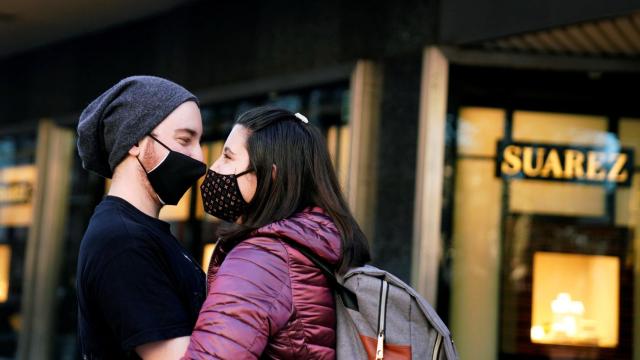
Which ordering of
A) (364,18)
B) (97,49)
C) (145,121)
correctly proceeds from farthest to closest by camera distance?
(97,49) → (364,18) → (145,121)

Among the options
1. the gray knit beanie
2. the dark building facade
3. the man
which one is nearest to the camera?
the man

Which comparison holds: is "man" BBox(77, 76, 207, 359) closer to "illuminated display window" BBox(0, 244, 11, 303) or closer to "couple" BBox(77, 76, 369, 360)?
"couple" BBox(77, 76, 369, 360)

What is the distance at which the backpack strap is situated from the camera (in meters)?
2.41

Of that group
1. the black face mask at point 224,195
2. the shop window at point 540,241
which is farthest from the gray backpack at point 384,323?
the shop window at point 540,241

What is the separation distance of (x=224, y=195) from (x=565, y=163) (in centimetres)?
487

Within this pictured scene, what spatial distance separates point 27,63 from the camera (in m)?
11.5

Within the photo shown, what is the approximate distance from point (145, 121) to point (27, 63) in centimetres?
933

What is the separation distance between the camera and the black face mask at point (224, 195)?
8.65 feet

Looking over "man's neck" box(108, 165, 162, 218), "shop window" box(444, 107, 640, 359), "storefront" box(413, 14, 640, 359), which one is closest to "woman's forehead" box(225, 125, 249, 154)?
"man's neck" box(108, 165, 162, 218)

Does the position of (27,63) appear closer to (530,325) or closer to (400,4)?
(400,4)

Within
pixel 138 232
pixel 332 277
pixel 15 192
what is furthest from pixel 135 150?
pixel 15 192

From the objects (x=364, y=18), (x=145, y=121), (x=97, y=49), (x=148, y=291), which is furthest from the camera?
(x=97, y=49)

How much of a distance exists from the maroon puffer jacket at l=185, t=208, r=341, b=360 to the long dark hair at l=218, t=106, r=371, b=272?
0.20ft

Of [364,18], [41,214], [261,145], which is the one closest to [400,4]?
[364,18]
